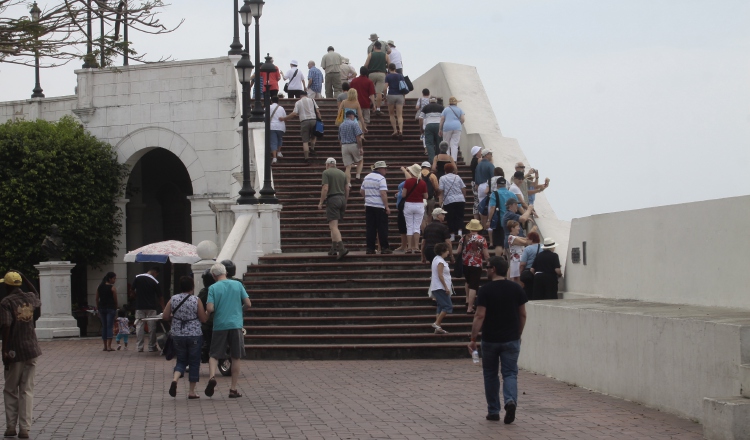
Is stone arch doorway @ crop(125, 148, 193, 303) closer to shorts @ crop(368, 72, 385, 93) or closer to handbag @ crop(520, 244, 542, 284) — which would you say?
shorts @ crop(368, 72, 385, 93)

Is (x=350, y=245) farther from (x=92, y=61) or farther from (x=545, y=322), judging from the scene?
(x=92, y=61)

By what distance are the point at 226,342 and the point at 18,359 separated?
316 cm

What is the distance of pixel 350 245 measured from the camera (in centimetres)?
2152

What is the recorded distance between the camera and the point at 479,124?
25.2m

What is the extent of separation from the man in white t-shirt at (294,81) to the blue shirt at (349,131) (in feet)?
22.5

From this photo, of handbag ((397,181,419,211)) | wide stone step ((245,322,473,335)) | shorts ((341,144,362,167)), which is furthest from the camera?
shorts ((341,144,362,167))

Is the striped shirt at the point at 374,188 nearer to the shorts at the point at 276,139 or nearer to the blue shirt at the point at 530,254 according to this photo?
the blue shirt at the point at 530,254

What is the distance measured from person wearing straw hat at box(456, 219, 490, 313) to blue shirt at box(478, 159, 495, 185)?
3719mm

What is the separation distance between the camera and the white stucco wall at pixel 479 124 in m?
20.0

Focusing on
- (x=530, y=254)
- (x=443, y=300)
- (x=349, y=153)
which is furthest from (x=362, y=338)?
(x=349, y=153)

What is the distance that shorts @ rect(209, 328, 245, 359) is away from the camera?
43.2 ft

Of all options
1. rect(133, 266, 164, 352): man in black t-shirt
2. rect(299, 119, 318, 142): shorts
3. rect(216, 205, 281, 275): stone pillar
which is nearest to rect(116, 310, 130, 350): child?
rect(133, 266, 164, 352): man in black t-shirt

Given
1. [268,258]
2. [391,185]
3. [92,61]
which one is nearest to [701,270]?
[92,61]

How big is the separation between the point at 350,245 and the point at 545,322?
7471 mm
